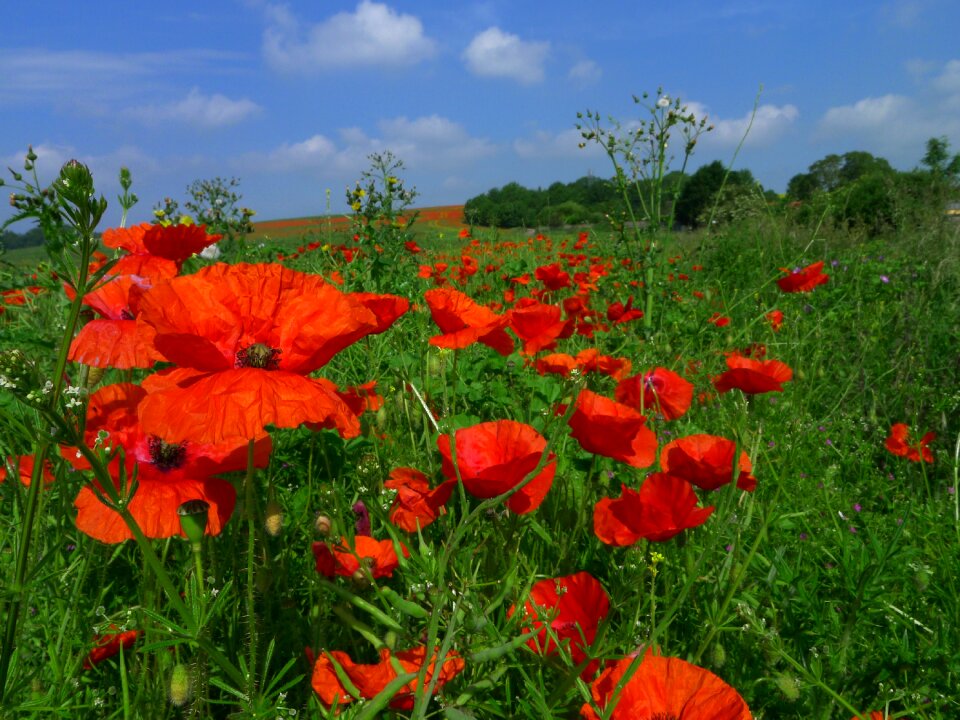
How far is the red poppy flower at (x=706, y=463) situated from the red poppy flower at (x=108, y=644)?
1081mm

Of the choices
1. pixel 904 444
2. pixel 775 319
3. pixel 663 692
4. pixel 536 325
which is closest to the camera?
pixel 663 692

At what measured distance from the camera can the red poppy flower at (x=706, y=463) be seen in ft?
4.33

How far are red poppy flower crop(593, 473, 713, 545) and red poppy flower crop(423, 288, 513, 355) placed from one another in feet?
1.77

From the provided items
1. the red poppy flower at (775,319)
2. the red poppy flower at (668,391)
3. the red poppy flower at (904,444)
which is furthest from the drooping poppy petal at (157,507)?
the red poppy flower at (775,319)

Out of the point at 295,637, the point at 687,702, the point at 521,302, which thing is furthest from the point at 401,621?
the point at 521,302

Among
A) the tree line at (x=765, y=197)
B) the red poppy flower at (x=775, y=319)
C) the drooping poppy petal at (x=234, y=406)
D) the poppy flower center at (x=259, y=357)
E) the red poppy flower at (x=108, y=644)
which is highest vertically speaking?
the tree line at (x=765, y=197)

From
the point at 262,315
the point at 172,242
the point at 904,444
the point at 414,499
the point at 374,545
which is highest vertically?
the point at 172,242

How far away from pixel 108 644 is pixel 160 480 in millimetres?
444

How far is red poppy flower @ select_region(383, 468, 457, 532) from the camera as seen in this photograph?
1.18 m

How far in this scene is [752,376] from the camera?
72.6 inches

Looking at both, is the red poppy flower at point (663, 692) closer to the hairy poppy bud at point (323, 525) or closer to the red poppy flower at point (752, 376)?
the hairy poppy bud at point (323, 525)

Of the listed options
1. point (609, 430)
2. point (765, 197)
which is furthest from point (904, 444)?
point (765, 197)

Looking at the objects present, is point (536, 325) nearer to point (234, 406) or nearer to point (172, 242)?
point (172, 242)

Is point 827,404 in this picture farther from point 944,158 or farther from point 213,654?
point 944,158
